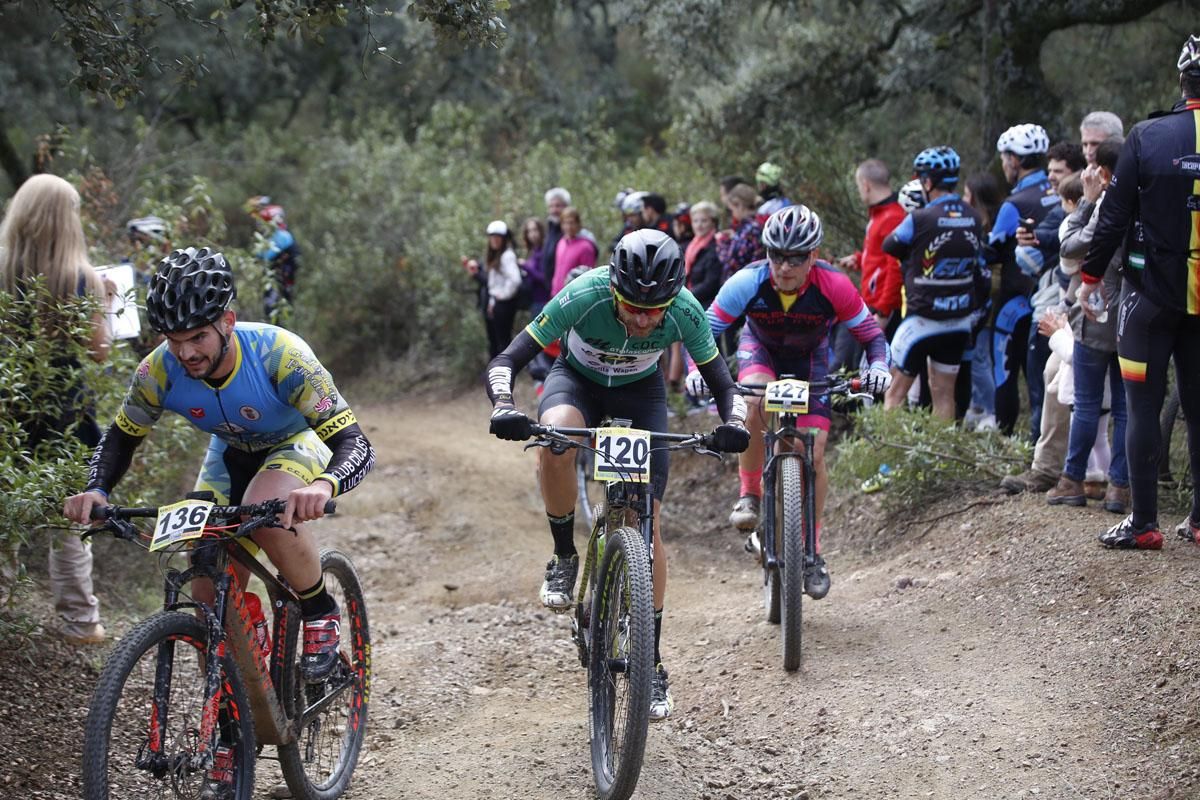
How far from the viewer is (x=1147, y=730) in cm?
494

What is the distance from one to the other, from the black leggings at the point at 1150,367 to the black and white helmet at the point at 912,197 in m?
3.49

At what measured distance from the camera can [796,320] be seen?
6.73 metres

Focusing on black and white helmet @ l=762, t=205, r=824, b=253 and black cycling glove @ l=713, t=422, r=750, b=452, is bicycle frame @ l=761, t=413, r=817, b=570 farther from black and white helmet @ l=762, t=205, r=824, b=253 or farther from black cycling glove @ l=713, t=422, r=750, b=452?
black cycling glove @ l=713, t=422, r=750, b=452

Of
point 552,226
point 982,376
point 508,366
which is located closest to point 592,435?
point 508,366

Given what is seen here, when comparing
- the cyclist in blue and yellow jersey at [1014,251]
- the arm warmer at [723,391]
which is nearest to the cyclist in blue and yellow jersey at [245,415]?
A: the arm warmer at [723,391]

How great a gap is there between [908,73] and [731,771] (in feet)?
33.2

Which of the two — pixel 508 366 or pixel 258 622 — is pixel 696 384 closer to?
pixel 508 366

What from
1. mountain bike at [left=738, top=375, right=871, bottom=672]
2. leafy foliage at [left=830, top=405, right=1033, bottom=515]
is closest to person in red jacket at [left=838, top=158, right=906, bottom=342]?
leafy foliage at [left=830, top=405, right=1033, bottom=515]

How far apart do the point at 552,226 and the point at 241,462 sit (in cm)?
987

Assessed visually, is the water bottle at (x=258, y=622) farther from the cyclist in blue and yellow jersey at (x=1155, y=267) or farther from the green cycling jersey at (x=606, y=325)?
the cyclist in blue and yellow jersey at (x=1155, y=267)

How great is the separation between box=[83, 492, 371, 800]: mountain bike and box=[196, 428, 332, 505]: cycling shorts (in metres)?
0.33

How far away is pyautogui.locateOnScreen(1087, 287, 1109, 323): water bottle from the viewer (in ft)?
21.5

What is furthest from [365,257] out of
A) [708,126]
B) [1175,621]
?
[1175,621]

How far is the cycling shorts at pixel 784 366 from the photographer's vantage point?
22.0ft
